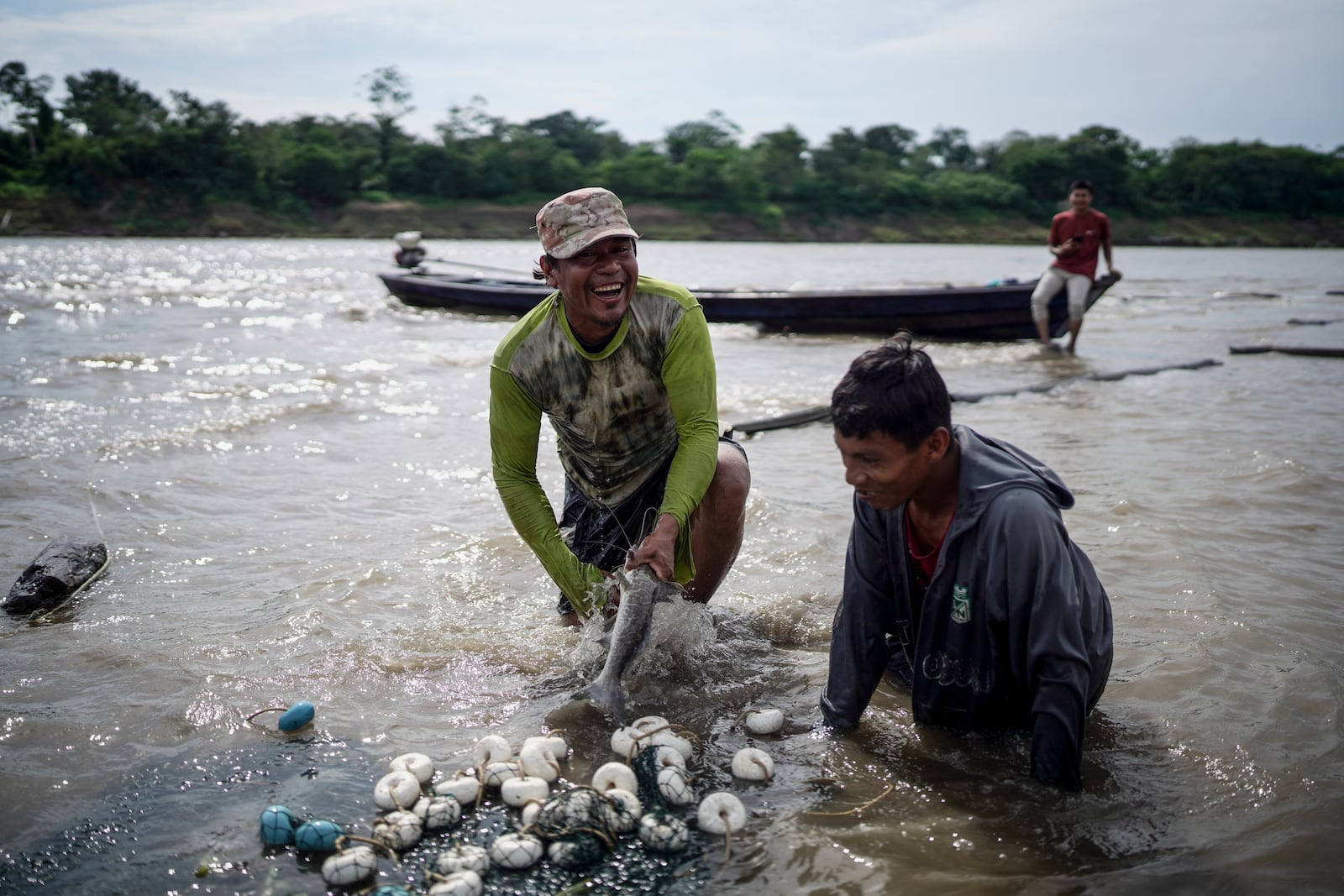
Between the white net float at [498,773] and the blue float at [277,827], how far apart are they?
0.52 m

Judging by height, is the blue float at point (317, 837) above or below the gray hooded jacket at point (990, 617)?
below

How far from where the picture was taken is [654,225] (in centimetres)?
6775

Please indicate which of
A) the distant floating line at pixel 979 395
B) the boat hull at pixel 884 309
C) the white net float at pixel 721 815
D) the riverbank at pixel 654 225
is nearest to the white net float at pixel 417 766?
the white net float at pixel 721 815

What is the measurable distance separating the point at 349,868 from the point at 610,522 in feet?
6.24

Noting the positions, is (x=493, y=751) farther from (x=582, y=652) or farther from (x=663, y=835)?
(x=582, y=652)

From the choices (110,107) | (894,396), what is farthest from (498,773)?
(110,107)

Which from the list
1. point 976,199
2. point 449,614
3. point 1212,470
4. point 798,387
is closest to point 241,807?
point 449,614

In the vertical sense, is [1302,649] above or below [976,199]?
below

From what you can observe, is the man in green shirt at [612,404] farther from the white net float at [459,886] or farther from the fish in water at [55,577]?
the fish in water at [55,577]

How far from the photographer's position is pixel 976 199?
76.7 m

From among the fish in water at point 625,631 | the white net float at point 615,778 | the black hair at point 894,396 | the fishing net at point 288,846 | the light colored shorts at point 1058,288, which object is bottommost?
the fishing net at point 288,846

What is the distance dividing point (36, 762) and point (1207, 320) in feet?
63.1

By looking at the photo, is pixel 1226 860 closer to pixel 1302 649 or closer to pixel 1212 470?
pixel 1302 649

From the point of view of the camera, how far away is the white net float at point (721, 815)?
2725mm
